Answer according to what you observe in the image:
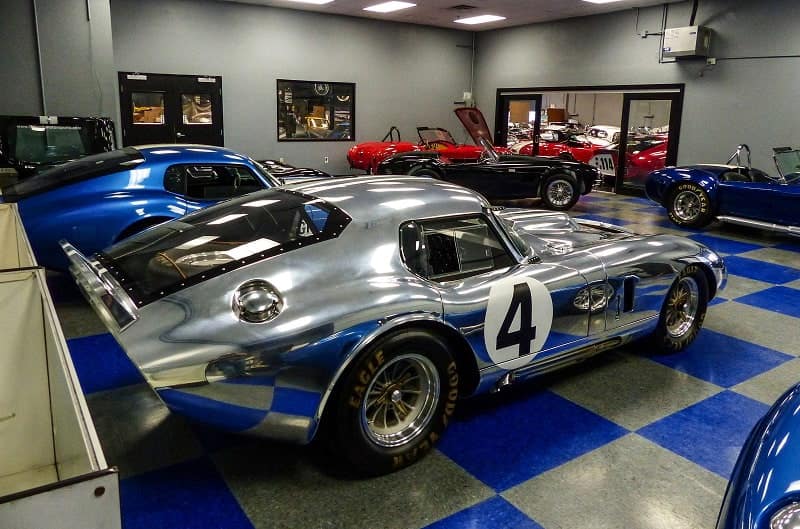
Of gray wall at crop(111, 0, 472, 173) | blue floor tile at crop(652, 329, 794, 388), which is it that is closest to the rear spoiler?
blue floor tile at crop(652, 329, 794, 388)

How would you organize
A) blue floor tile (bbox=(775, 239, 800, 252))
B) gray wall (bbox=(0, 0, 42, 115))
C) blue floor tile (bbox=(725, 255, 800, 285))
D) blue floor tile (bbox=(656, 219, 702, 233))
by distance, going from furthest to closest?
blue floor tile (bbox=(656, 219, 702, 233)), gray wall (bbox=(0, 0, 42, 115)), blue floor tile (bbox=(775, 239, 800, 252)), blue floor tile (bbox=(725, 255, 800, 285))

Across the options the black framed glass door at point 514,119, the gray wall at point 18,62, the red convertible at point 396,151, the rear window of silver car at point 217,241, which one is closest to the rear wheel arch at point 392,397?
the rear window of silver car at point 217,241

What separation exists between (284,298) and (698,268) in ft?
10.5

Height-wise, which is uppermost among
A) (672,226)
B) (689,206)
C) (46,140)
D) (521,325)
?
(46,140)

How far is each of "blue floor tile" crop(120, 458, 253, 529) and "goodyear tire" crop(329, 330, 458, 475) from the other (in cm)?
53

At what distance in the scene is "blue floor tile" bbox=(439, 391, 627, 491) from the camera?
301 cm

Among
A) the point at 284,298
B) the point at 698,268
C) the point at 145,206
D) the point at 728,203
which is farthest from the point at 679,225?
the point at 284,298

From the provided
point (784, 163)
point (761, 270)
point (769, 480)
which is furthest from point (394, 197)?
point (784, 163)

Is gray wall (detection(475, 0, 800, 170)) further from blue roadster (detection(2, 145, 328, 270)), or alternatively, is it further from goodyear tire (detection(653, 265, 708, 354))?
blue roadster (detection(2, 145, 328, 270))

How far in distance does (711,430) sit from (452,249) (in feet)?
5.93

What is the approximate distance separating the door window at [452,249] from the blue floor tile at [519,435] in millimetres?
883

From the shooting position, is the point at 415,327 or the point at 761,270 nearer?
the point at 415,327

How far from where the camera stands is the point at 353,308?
8.57 ft

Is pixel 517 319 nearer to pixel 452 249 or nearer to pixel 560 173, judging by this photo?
pixel 452 249
